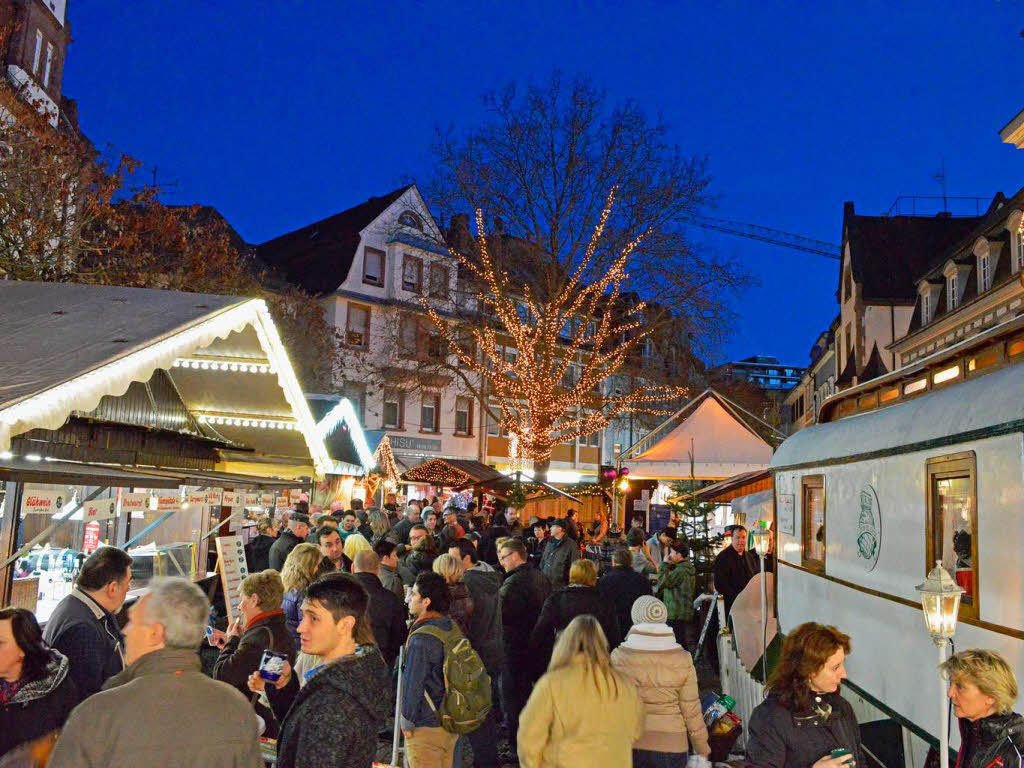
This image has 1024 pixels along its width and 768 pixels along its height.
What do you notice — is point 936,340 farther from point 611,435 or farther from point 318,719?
point 318,719

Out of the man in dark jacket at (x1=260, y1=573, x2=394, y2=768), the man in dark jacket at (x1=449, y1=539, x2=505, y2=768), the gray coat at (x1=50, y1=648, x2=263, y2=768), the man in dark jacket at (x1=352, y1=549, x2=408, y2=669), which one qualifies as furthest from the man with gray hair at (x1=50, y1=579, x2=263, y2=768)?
the man in dark jacket at (x1=449, y1=539, x2=505, y2=768)

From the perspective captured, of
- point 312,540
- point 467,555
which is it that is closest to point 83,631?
point 467,555

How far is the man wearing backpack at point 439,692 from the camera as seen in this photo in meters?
5.85

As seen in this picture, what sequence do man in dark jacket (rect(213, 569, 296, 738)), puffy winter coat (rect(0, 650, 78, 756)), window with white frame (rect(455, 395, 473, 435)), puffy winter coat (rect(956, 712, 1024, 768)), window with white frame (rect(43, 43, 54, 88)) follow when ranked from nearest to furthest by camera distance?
puffy winter coat (rect(0, 650, 78, 756)), puffy winter coat (rect(956, 712, 1024, 768)), man in dark jacket (rect(213, 569, 296, 738)), window with white frame (rect(43, 43, 54, 88)), window with white frame (rect(455, 395, 473, 435))

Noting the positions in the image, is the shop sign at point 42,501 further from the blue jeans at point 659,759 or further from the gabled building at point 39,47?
the gabled building at point 39,47

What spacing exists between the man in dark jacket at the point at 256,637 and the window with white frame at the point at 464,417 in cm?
3705

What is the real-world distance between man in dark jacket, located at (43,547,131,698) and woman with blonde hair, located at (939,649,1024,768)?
4.34 meters

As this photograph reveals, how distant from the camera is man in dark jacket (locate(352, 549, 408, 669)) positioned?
7652mm

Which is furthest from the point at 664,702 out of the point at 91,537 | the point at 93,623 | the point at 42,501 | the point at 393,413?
the point at 393,413

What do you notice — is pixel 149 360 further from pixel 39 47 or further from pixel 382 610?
pixel 39 47

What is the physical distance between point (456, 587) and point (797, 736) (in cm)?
392

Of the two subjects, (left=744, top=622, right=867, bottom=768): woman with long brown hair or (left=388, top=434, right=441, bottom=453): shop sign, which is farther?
(left=388, top=434, right=441, bottom=453): shop sign

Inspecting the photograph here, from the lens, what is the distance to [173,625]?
10.5 feet

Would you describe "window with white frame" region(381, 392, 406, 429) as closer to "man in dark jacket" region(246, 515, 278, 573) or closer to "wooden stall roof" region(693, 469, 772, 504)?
"wooden stall roof" region(693, 469, 772, 504)
